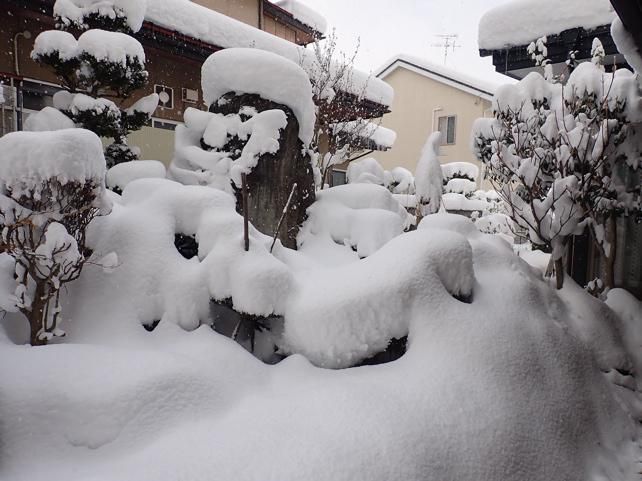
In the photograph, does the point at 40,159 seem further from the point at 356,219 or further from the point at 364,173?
the point at 364,173

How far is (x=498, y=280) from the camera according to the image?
4.03 m

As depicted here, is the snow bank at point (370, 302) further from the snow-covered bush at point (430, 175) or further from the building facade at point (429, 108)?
the building facade at point (429, 108)

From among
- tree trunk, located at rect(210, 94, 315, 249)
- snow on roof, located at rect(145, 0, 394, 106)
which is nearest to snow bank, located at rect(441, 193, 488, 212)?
snow on roof, located at rect(145, 0, 394, 106)

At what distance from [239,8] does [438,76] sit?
30.4ft

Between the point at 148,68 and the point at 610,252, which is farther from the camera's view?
the point at 148,68

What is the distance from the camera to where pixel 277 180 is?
589 cm

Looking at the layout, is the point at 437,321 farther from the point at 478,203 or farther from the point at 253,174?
the point at 478,203

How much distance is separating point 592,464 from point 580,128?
3099 millimetres

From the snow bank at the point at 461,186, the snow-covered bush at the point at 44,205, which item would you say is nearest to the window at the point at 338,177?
the snow bank at the point at 461,186

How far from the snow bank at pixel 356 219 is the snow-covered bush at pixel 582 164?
159 centimetres

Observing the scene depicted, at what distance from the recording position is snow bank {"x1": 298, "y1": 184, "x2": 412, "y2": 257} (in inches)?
228

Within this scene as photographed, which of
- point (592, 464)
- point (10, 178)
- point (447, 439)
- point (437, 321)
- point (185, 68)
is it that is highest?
point (185, 68)

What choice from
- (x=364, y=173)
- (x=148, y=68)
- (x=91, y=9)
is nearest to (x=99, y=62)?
(x=91, y=9)

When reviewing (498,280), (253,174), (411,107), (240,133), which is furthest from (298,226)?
(411,107)
